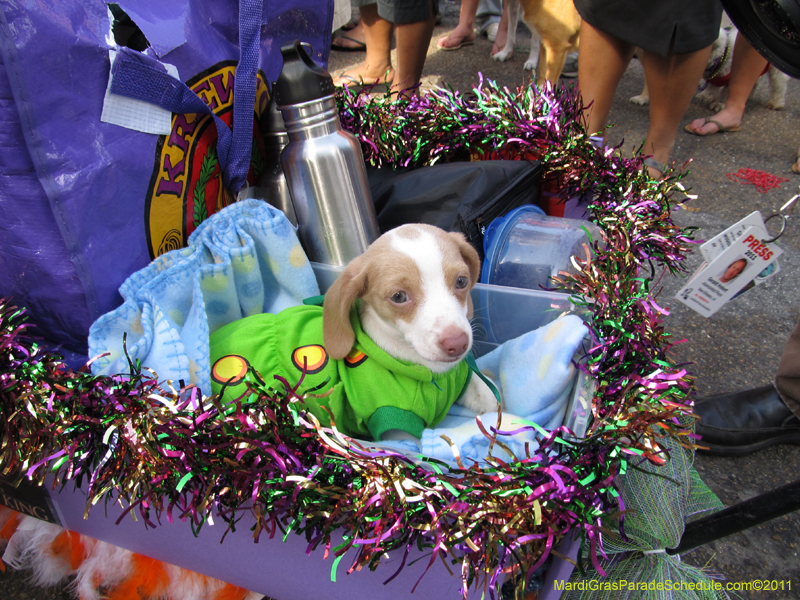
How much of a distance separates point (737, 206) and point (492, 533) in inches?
91.6

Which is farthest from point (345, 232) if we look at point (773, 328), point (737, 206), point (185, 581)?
point (737, 206)

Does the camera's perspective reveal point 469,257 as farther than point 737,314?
No

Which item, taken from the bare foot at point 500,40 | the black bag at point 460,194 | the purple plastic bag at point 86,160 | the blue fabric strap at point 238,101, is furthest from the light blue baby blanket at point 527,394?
the bare foot at point 500,40

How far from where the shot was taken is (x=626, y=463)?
2.46ft

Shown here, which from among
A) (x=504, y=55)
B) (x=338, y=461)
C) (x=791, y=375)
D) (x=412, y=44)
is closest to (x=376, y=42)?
(x=412, y=44)

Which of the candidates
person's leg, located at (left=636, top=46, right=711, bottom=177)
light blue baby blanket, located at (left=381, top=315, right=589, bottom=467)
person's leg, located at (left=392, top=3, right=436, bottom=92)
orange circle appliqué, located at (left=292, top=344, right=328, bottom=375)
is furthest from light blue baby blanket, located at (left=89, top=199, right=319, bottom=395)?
person's leg, located at (left=392, top=3, right=436, bottom=92)

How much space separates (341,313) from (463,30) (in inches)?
154

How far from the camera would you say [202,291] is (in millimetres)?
1170

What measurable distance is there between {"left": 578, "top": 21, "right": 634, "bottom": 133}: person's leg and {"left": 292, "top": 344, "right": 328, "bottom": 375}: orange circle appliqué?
1.33 meters

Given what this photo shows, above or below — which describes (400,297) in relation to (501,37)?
above

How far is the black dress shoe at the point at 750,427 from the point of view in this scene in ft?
4.82

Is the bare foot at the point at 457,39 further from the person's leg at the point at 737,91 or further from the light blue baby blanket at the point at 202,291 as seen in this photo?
the light blue baby blanket at the point at 202,291

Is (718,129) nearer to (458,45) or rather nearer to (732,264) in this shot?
(458,45)

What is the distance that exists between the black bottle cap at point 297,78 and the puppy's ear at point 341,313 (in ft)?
1.39
